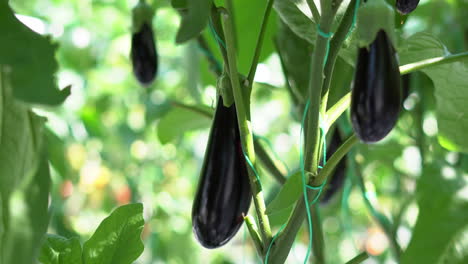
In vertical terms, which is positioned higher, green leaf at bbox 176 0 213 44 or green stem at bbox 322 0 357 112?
green leaf at bbox 176 0 213 44

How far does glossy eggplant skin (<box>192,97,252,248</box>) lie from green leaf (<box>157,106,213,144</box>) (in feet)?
0.99

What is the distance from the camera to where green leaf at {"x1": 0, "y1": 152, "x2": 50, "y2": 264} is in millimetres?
301

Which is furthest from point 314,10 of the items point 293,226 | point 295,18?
point 293,226

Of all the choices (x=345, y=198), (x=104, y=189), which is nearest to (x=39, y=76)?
(x=345, y=198)

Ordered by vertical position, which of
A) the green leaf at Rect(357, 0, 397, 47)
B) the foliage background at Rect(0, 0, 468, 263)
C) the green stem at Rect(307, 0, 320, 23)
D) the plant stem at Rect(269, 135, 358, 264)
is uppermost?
the green leaf at Rect(357, 0, 397, 47)

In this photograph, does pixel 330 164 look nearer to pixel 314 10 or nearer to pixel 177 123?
pixel 314 10

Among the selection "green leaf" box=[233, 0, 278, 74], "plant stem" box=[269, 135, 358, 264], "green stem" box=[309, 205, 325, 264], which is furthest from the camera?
"green leaf" box=[233, 0, 278, 74]

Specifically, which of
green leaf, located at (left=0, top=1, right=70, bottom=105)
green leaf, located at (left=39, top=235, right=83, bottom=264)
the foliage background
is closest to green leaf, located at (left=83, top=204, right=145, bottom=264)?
green leaf, located at (left=39, top=235, right=83, bottom=264)

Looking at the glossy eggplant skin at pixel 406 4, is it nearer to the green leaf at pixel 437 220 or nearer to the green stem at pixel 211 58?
the green leaf at pixel 437 220

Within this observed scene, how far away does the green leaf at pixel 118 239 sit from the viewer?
0.44 metres

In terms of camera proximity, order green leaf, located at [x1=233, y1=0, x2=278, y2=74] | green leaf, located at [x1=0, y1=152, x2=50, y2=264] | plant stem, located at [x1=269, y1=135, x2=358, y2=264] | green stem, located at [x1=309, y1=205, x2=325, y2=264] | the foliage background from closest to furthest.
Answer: green leaf, located at [x1=0, y1=152, x2=50, y2=264]
plant stem, located at [x1=269, y1=135, x2=358, y2=264]
green stem, located at [x1=309, y1=205, x2=325, y2=264]
green leaf, located at [x1=233, y1=0, x2=278, y2=74]
the foliage background

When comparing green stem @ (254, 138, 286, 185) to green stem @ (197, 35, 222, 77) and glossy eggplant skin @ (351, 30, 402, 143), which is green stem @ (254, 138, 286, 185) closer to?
green stem @ (197, 35, 222, 77)

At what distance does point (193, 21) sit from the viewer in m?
0.31

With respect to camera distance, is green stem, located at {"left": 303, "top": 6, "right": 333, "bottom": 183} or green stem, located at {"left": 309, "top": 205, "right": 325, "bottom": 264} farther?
green stem, located at {"left": 309, "top": 205, "right": 325, "bottom": 264}
